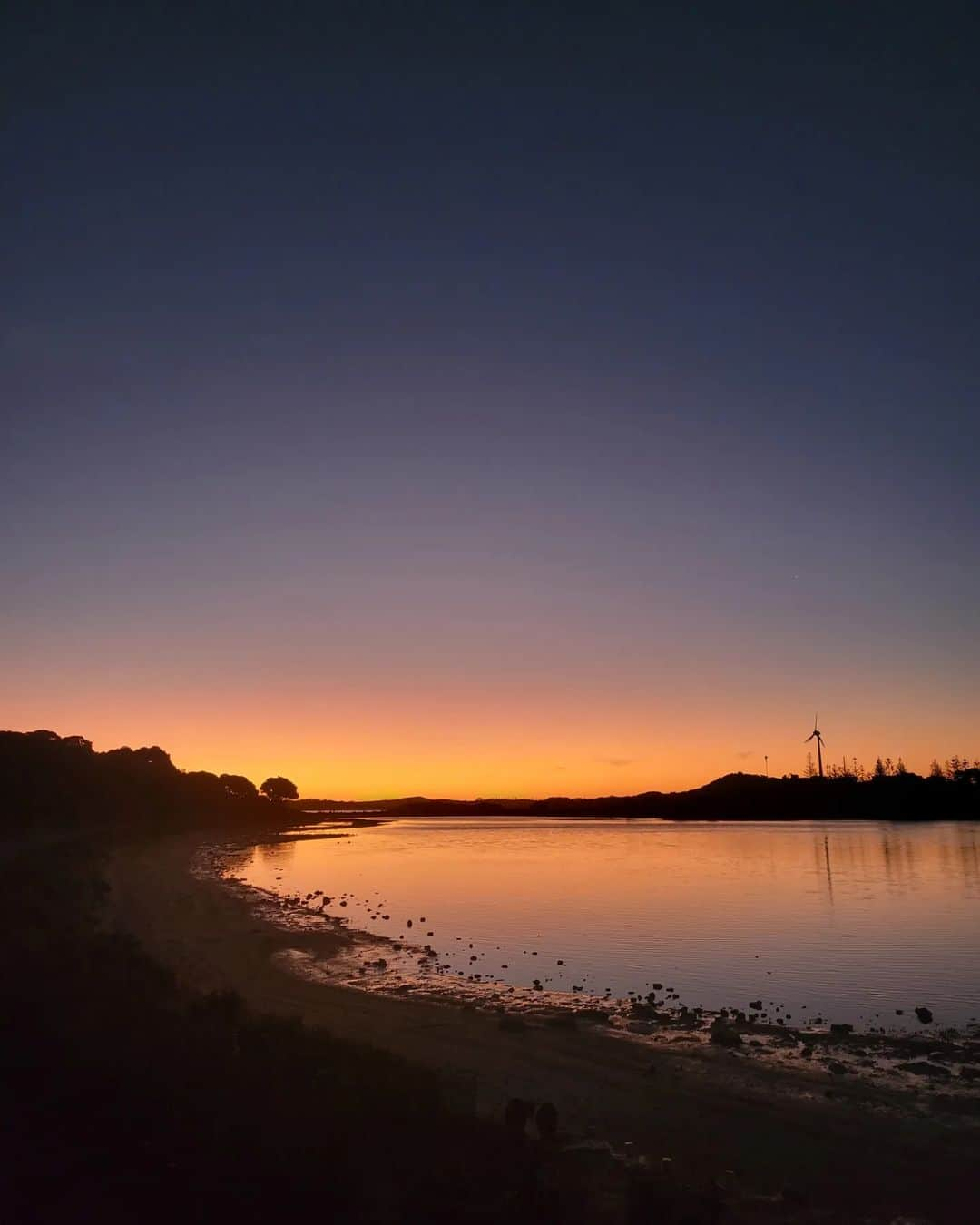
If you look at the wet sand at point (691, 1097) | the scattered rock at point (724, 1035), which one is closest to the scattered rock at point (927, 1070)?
the wet sand at point (691, 1097)

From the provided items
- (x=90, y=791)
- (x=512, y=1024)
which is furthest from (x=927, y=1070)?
(x=90, y=791)

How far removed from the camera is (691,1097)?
1518 centimetres

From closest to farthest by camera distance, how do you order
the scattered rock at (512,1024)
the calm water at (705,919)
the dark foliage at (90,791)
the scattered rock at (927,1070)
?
1. the scattered rock at (927,1070)
2. the scattered rock at (512,1024)
3. the calm water at (705,919)
4. the dark foliage at (90,791)

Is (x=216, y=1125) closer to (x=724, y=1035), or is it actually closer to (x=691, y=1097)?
(x=691, y=1097)

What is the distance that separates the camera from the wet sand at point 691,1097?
12.1 metres

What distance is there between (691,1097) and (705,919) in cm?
2295

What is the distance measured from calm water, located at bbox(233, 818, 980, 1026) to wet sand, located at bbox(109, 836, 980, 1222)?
5260mm

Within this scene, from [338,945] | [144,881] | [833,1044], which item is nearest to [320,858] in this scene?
[144,881]

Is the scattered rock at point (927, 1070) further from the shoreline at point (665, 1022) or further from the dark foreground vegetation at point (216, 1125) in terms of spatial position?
the dark foreground vegetation at point (216, 1125)

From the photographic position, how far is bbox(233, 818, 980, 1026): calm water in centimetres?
2491

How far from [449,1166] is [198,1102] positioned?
10.9ft

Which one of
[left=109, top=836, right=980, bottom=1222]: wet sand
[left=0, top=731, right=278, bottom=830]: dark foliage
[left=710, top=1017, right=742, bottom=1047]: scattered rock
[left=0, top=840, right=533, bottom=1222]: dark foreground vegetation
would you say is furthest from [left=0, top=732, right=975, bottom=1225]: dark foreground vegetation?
[left=0, top=731, right=278, bottom=830]: dark foliage

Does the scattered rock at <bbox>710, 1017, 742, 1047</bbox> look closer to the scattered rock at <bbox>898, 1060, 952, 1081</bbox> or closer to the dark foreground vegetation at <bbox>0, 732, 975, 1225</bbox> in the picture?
the scattered rock at <bbox>898, 1060, 952, 1081</bbox>

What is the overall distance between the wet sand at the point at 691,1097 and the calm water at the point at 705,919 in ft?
17.3
